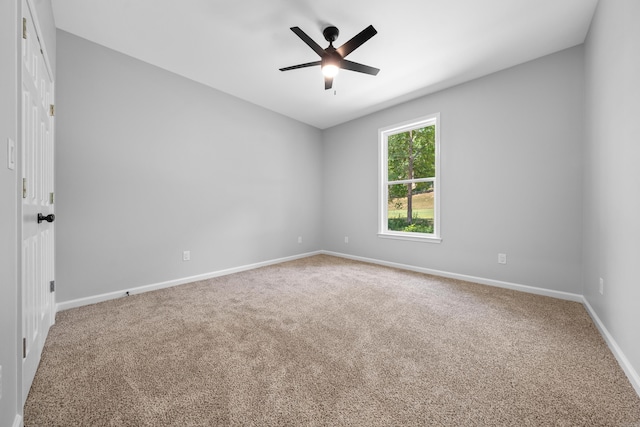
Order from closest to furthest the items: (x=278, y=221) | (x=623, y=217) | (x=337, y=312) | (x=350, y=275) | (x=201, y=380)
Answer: (x=201, y=380)
(x=623, y=217)
(x=337, y=312)
(x=350, y=275)
(x=278, y=221)

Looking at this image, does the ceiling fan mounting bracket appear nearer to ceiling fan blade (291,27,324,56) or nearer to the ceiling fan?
the ceiling fan

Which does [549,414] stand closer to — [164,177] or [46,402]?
[46,402]

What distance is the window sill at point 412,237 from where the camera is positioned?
362 centimetres

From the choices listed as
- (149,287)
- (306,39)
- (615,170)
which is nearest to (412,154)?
(615,170)

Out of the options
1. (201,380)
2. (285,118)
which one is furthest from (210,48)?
(201,380)

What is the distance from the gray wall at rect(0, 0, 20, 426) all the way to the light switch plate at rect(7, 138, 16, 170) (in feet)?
0.07

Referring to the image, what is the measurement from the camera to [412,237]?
152 inches

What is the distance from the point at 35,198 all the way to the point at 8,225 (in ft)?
2.52

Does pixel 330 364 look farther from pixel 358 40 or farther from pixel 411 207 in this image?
pixel 411 207

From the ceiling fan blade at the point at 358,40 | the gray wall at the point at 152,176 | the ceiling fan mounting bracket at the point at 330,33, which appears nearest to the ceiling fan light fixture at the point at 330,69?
the ceiling fan blade at the point at 358,40

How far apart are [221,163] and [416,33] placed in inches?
111

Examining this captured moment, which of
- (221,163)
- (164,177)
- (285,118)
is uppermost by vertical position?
(285,118)

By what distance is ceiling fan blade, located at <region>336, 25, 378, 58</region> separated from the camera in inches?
77.9

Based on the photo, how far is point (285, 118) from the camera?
A: 4504mm
